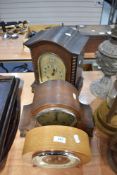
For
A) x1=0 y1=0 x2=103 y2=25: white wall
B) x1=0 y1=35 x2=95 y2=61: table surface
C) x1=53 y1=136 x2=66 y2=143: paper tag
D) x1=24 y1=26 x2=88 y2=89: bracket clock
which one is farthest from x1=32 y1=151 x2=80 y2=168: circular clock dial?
x1=0 y1=0 x2=103 y2=25: white wall

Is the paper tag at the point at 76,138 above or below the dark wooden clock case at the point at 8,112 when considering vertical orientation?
above

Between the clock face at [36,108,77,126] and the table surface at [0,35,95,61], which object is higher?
the clock face at [36,108,77,126]

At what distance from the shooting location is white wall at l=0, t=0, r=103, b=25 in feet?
8.69

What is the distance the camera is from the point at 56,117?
0.60m

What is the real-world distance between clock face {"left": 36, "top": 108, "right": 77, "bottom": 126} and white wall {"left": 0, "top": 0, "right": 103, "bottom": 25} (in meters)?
2.39

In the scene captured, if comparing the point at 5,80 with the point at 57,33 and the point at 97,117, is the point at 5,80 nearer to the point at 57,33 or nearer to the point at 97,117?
the point at 57,33

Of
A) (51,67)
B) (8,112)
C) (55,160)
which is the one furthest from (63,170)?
(51,67)

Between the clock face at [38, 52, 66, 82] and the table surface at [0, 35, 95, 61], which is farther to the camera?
the table surface at [0, 35, 95, 61]

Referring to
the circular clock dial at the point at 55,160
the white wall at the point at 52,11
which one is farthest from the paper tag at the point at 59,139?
the white wall at the point at 52,11

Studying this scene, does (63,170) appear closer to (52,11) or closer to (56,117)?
(56,117)

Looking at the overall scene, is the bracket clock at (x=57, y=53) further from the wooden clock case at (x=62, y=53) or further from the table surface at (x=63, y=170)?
the table surface at (x=63, y=170)

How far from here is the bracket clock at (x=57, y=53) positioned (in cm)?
68

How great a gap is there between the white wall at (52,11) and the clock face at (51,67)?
2.15 m

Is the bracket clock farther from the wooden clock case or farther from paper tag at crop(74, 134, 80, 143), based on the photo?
paper tag at crop(74, 134, 80, 143)
